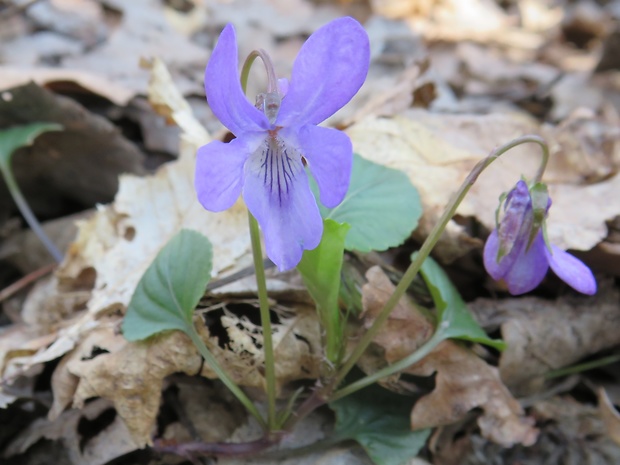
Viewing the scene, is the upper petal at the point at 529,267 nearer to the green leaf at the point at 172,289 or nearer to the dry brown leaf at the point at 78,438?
the green leaf at the point at 172,289

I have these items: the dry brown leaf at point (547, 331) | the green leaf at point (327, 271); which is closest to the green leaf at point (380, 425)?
the green leaf at point (327, 271)

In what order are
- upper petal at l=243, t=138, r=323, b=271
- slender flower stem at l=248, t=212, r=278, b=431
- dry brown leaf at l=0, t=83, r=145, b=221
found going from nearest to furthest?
1. upper petal at l=243, t=138, r=323, b=271
2. slender flower stem at l=248, t=212, r=278, b=431
3. dry brown leaf at l=0, t=83, r=145, b=221

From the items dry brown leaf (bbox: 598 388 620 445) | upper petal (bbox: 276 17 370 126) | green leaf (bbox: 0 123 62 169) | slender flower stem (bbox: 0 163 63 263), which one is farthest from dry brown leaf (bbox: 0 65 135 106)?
dry brown leaf (bbox: 598 388 620 445)

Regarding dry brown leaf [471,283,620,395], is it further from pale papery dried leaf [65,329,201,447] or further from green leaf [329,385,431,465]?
pale papery dried leaf [65,329,201,447]

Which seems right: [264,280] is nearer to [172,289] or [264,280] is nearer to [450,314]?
[172,289]

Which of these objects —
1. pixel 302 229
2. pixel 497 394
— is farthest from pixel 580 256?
pixel 302 229

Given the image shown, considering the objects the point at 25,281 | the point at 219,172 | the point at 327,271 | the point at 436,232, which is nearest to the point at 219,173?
the point at 219,172

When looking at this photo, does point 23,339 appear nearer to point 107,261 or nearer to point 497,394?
point 107,261
